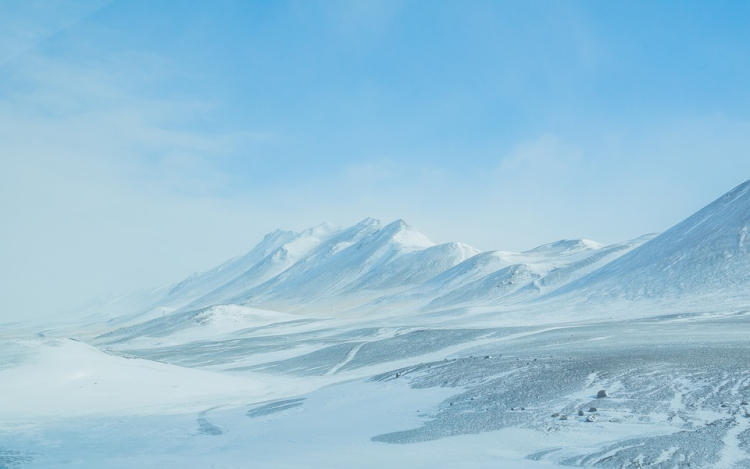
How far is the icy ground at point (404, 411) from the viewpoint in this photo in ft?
39.3

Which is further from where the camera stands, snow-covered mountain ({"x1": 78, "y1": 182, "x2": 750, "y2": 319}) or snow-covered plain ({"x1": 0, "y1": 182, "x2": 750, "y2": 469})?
snow-covered mountain ({"x1": 78, "y1": 182, "x2": 750, "y2": 319})

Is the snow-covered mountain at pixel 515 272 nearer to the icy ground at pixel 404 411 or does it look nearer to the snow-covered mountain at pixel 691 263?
the snow-covered mountain at pixel 691 263

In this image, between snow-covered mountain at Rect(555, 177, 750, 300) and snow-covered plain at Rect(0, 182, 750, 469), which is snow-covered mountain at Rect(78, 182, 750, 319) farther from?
snow-covered plain at Rect(0, 182, 750, 469)

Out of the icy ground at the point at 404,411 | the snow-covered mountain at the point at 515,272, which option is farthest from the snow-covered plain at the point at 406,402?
the snow-covered mountain at the point at 515,272

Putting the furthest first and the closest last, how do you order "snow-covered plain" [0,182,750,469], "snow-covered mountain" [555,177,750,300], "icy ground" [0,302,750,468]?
"snow-covered mountain" [555,177,750,300]
"snow-covered plain" [0,182,750,469]
"icy ground" [0,302,750,468]

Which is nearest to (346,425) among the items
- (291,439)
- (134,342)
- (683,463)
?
(291,439)

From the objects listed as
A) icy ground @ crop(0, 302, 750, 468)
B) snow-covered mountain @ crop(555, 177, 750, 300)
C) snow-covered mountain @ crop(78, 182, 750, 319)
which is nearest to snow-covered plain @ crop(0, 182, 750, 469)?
icy ground @ crop(0, 302, 750, 468)

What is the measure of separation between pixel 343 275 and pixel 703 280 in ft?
379

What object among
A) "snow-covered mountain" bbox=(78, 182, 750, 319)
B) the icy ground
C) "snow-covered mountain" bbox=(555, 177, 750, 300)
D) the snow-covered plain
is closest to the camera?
the icy ground

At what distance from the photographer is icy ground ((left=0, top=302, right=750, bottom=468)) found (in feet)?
39.3

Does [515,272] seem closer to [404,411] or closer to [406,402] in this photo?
[406,402]

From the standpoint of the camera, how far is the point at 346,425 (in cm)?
1588

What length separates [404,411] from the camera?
1709cm

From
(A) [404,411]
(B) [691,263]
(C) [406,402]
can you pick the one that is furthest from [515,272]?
(A) [404,411]
